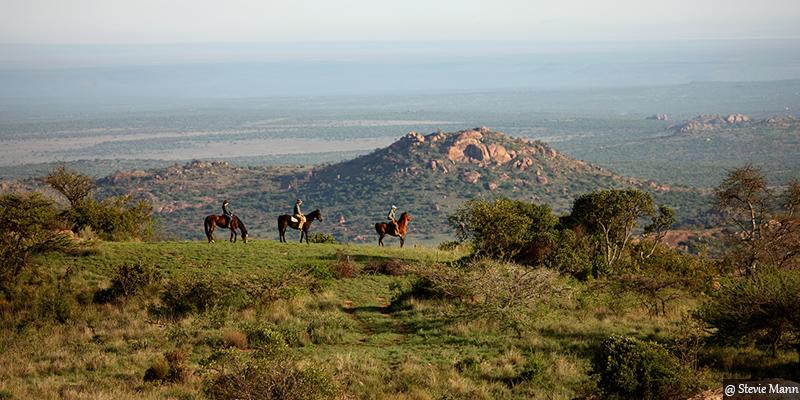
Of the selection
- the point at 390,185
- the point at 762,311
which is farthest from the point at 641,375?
the point at 390,185

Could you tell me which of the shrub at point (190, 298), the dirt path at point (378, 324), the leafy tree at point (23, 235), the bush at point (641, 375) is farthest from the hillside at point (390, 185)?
the bush at point (641, 375)

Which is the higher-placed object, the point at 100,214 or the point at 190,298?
the point at 100,214

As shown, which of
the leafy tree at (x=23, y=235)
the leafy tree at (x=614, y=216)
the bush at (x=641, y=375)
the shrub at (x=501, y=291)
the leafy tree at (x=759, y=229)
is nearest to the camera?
the bush at (x=641, y=375)

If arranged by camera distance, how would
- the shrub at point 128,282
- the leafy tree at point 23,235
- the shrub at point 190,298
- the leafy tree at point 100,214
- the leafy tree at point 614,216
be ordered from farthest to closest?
the leafy tree at point 100,214
the leafy tree at point 614,216
the shrub at point 128,282
the leafy tree at point 23,235
the shrub at point 190,298

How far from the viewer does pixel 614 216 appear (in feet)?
100

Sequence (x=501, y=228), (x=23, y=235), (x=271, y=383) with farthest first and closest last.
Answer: (x=501, y=228) < (x=23, y=235) < (x=271, y=383)

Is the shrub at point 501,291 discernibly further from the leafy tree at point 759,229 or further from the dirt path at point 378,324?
the leafy tree at point 759,229

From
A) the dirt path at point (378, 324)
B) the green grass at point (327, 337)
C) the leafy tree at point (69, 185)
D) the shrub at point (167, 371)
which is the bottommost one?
the dirt path at point (378, 324)

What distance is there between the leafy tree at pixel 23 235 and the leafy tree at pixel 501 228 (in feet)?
62.7

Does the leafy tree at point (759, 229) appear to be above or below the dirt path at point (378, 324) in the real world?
above

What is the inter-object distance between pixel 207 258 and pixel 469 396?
17688 mm

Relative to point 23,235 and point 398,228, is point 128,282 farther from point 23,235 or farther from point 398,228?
point 398,228

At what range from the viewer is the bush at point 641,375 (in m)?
10.7

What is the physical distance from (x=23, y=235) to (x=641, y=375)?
22.7m
